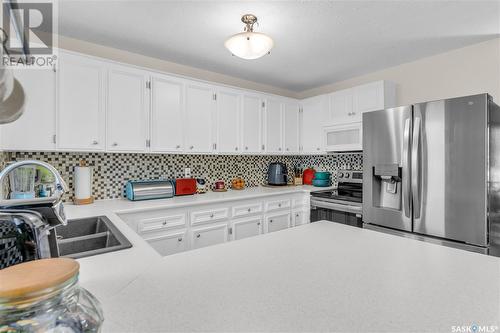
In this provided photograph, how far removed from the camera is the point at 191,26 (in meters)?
2.25

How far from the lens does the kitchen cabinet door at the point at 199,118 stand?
9.57 ft

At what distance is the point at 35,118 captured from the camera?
2094mm

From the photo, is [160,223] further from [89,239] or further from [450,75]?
[450,75]

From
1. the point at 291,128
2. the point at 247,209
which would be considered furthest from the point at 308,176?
the point at 247,209

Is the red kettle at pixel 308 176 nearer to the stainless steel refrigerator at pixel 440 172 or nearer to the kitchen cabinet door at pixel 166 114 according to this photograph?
the stainless steel refrigerator at pixel 440 172

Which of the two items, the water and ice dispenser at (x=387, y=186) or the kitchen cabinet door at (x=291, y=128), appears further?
the kitchen cabinet door at (x=291, y=128)

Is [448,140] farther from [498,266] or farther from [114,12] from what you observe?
[114,12]

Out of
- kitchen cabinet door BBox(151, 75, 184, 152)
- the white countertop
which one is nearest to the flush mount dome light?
kitchen cabinet door BBox(151, 75, 184, 152)

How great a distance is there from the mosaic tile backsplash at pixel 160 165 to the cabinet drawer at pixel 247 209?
0.70m

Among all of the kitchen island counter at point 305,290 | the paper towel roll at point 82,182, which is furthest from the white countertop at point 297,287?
the paper towel roll at point 82,182

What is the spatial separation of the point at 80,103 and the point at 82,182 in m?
0.72

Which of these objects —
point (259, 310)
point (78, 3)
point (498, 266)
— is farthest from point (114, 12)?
point (498, 266)
